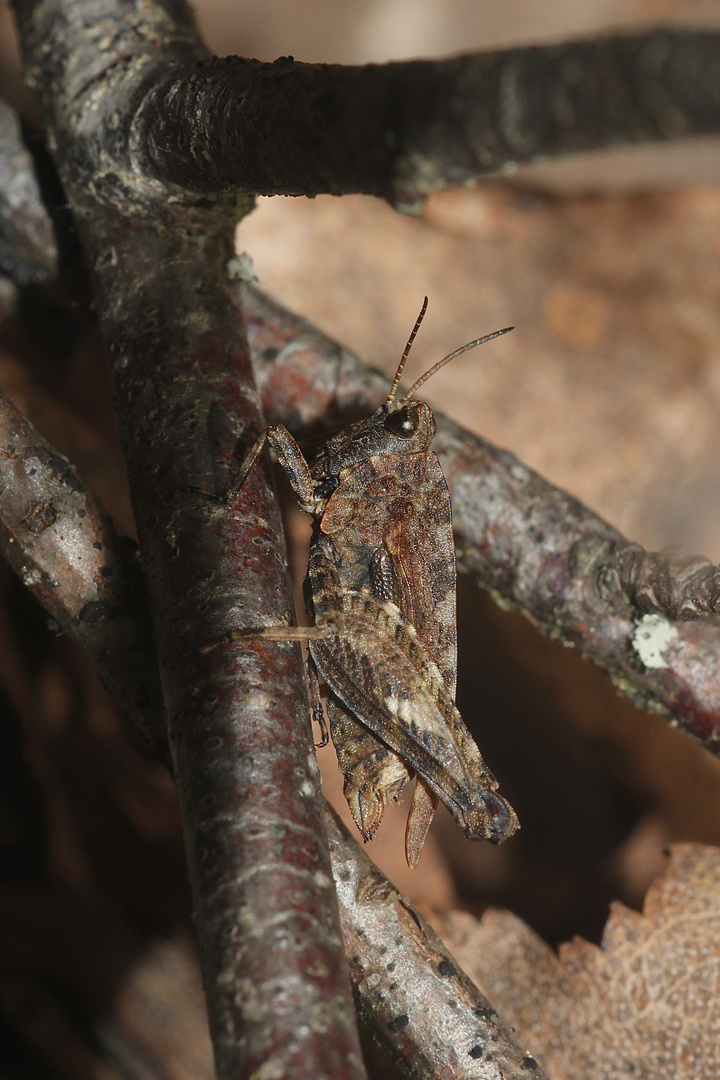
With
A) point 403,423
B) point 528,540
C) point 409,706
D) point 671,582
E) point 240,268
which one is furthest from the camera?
point 403,423

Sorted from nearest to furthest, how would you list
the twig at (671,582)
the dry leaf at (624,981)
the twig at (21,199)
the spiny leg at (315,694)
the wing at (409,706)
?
the twig at (671,582), the dry leaf at (624,981), the wing at (409,706), the spiny leg at (315,694), the twig at (21,199)

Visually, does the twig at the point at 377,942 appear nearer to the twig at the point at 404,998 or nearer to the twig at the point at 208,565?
the twig at the point at 404,998

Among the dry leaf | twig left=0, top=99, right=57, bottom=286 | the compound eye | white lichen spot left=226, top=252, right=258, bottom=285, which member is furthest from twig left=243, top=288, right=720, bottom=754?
twig left=0, top=99, right=57, bottom=286

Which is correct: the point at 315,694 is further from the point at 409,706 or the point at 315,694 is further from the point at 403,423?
the point at 403,423

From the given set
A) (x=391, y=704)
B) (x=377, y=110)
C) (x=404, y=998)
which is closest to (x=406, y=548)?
(x=391, y=704)

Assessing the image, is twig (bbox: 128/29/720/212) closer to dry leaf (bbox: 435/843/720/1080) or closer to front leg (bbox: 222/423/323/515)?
front leg (bbox: 222/423/323/515)

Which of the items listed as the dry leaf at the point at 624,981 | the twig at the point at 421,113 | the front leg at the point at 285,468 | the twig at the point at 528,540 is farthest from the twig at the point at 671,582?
the twig at the point at 421,113

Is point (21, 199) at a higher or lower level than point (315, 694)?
higher
